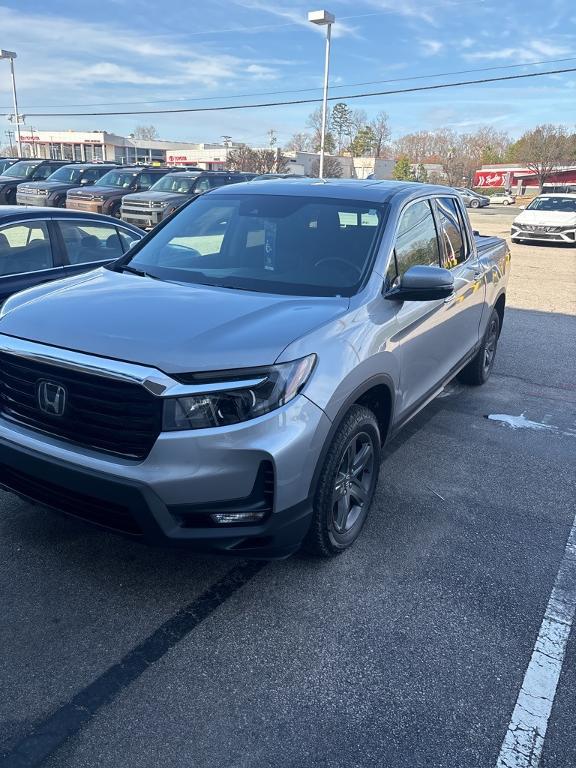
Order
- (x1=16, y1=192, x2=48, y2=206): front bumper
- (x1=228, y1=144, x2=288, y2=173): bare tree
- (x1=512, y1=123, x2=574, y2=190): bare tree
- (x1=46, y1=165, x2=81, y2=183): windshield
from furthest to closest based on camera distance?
(x1=512, y1=123, x2=574, y2=190): bare tree, (x1=228, y1=144, x2=288, y2=173): bare tree, (x1=46, y1=165, x2=81, y2=183): windshield, (x1=16, y1=192, x2=48, y2=206): front bumper

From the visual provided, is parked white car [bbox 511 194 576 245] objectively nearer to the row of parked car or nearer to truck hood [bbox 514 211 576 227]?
truck hood [bbox 514 211 576 227]

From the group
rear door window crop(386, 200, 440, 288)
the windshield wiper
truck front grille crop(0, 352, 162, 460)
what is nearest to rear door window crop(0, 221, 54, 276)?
the windshield wiper

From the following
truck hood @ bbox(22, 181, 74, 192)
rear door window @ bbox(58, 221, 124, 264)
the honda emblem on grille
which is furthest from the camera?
truck hood @ bbox(22, 181, 74, 192)

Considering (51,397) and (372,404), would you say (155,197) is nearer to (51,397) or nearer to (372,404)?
(372,404)

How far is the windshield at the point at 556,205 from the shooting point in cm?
2039

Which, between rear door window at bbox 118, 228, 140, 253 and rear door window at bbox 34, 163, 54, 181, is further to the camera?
rear door window at bbox 34, 163, 54, 181

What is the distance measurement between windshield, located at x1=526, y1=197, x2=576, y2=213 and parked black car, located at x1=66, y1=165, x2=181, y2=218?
40.8 ft

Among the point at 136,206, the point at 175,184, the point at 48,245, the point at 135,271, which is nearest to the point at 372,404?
the point at 135,271

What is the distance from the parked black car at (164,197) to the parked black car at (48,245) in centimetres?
920

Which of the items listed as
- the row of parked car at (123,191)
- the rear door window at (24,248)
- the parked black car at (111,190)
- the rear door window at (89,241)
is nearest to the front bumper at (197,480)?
the rear door window at (24,248)

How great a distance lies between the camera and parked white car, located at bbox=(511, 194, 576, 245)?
63.3 feet

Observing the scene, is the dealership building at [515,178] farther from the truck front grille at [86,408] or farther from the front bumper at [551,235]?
the truck front grille at [86,408]

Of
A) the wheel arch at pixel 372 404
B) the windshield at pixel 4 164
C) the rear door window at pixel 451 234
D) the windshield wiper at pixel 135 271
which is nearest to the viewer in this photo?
the wheel arch at pixel 372 404

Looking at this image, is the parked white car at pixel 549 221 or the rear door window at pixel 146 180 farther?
the rear door window at pixel 146 180
